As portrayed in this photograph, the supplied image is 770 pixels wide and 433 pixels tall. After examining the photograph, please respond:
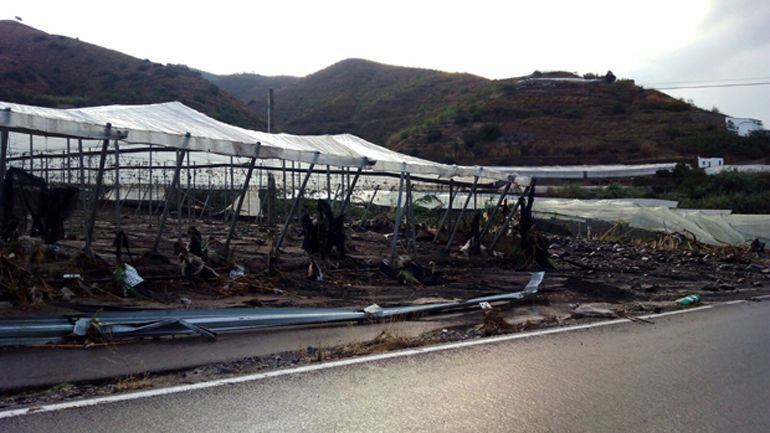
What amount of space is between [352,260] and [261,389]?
7.65 meters

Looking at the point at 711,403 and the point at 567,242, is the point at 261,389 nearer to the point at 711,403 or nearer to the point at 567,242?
the point at 711,403

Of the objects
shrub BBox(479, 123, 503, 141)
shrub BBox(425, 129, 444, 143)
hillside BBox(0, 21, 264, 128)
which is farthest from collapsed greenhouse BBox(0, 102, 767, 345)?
shrub BBox(425, 129, 444, 143)

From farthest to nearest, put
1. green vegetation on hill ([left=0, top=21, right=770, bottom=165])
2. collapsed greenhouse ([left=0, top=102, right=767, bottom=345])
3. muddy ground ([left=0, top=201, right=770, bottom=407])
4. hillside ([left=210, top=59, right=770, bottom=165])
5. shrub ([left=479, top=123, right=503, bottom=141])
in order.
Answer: shrub ([left=479, top=123, right=503, bottom=141]), hillside ([left=210, top=59, right=770, bottom=165]), green vegetation on hill ([left=0, top=21, right=770, bottom=165]), collapsed greenhouse ([left=0, top=102, right=767, bottom=345]), muddy ground ([left=0, top=201, right=770, bottom=407])

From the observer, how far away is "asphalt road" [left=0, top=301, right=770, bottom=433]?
509 cm

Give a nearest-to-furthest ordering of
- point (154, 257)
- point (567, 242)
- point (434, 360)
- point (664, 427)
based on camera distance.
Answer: point (664, 427)
point (434, 360)
point (154, 257)
point (567, 242)

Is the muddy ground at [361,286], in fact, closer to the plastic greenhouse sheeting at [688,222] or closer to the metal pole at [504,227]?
the metal pole at [504,227]

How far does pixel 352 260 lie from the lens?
13492mm

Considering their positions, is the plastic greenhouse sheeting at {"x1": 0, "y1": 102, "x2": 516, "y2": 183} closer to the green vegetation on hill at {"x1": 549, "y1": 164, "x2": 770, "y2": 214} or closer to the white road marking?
the white road marking

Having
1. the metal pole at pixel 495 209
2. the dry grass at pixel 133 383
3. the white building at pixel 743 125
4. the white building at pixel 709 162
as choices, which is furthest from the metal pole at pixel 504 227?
the white building at pixel 743 125

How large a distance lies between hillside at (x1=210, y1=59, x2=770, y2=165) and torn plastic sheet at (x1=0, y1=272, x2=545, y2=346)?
44.7m

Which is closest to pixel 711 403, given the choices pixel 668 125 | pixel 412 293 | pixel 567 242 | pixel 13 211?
pixel 412 293

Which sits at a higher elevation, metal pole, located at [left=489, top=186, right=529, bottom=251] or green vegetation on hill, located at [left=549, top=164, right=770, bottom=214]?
green vegetation on hill, located at [left=549, top=164, right=770, bottom=214]

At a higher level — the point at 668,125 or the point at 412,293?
the point at 668,125

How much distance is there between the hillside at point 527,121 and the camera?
55375mm
